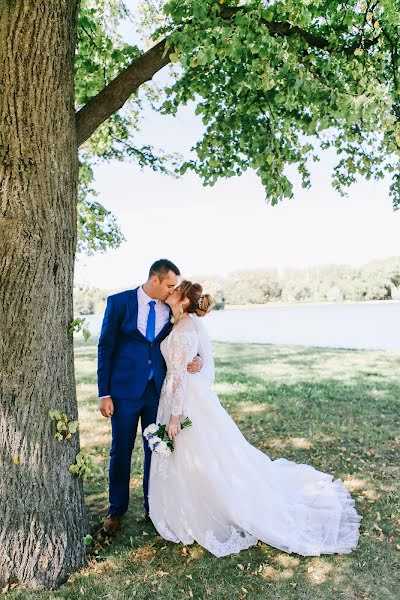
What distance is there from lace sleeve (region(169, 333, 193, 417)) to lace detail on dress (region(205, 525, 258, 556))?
1181mm

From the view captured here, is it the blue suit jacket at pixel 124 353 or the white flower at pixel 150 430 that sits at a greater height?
the blue suit jacket at pixel 124 353

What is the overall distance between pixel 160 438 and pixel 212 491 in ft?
2.38

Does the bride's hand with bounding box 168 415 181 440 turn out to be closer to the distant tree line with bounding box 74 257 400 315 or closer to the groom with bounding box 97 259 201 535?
the groom with bounding box 97 259 201 535

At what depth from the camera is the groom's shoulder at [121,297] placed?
16.1 ft

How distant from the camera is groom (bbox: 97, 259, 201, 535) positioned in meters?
4.87

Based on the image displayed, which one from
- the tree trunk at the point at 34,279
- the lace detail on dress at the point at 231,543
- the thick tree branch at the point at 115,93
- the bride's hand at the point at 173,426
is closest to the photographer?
the tree trunk at the point at 34,279

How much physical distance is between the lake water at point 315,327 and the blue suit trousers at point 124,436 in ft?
47.4

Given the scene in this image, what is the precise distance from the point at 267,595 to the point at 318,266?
141 ft

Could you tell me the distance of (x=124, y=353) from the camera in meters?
4.91

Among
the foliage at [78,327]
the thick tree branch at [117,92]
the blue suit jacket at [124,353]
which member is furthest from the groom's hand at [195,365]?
the thick tree branch at [117,92]

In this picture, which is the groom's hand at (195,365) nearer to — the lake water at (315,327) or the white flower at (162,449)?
the white flower at (162,449)

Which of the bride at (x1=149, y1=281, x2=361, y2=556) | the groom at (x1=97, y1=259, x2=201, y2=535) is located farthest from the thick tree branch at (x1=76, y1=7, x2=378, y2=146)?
the bride at (x1=149, y1=281, x2=361, y2=556)

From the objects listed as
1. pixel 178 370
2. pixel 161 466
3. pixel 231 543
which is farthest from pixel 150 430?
pixel 231 543

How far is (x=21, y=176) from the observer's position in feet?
12.5
